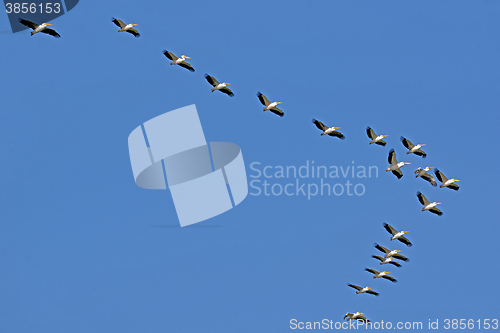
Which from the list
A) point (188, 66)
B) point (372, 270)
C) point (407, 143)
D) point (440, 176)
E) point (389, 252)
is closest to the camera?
point (188, 66)

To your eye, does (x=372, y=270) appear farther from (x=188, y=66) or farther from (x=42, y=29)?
(x=42, y=29)

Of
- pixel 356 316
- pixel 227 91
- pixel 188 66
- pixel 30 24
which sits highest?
pixel 30 24

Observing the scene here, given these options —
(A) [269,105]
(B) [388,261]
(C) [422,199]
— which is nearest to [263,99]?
(A) [269,105]

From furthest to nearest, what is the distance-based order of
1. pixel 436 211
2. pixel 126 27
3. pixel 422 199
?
pixel 436 211, pixel 422 199, pixel 126 27

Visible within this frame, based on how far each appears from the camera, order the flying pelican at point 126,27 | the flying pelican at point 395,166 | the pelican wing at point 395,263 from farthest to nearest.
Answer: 1. the pelican wing at point 395,263
2. the flying pelican at point 395,166
3. the flying pelican at point 126,27

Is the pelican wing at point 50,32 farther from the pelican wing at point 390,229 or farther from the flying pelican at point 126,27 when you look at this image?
the pelican wing at point 390,229

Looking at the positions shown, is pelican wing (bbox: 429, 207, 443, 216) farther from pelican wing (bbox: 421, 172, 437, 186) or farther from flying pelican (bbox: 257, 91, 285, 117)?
flying pelican (bbox: 257, 91, 285, 117)

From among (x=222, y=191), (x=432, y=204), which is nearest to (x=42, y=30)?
(x=222, y=191)

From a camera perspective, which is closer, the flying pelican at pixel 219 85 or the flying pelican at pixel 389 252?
the flying pelican at pixel 219 85

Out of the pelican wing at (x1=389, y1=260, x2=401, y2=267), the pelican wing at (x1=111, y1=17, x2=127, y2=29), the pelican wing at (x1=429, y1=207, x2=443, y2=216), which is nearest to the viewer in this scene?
the pelican wing at (x1=111, y1=17, x2=127, y2=29)

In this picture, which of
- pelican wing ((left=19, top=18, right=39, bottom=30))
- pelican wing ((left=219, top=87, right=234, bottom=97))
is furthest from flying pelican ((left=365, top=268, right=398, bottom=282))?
pelican wing ((left=19, top=18, right=39, bottom=30))

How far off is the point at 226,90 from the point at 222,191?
7.07m

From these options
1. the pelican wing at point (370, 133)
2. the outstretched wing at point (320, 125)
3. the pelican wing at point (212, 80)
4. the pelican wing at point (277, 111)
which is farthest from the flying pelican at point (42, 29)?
the pelican wing at point (370, 133)

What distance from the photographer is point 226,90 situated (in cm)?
5547
